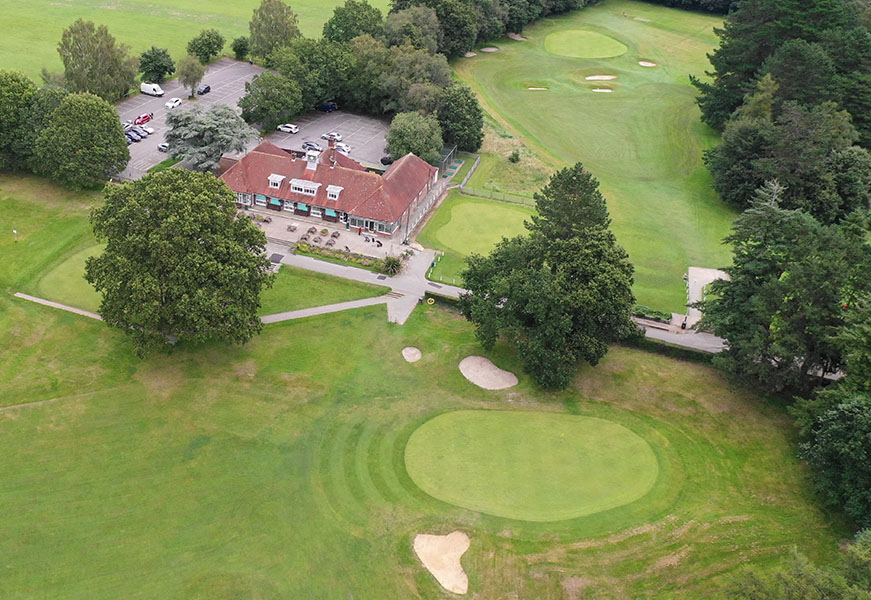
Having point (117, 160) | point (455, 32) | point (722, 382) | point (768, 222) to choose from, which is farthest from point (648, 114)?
point (117, 160)

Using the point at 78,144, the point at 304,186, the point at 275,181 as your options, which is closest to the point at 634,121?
the point at 304,186

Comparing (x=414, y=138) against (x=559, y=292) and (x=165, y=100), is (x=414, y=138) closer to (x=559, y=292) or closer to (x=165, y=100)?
(x=165, y=100)

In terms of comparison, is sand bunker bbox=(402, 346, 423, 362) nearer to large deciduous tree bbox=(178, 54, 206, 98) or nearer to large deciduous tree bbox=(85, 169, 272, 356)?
large deciduous tree bbox=(85, 169, 272, 356)

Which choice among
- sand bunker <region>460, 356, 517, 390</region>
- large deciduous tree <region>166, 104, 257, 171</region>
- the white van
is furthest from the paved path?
the white van

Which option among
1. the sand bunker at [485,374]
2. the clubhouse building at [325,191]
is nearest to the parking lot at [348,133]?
the clubhouse building at [325,191]

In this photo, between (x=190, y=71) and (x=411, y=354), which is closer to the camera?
(x=411, y=354)

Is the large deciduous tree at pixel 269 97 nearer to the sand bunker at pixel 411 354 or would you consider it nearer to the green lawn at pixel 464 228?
the green lawn at pixel 464 228

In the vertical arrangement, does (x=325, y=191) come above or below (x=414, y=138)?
below
